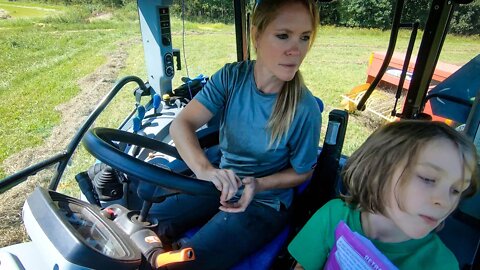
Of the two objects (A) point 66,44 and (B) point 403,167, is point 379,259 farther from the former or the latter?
(A) point 66,44

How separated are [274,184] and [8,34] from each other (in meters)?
9.17

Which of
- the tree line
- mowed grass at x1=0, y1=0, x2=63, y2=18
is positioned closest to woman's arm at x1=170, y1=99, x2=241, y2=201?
the tree line

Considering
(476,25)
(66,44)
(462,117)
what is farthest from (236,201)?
(66,44)

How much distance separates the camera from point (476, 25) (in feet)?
6.23

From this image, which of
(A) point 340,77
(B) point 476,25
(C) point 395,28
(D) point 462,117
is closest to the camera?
(D) point 462,117

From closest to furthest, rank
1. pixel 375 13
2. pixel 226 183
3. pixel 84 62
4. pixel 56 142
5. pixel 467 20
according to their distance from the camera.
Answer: pixel 226 183 → pixel 467 20 → pixel 375 13 → pixel 56 142 → pixel 84 62

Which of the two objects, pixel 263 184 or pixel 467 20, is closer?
pixel 263 184

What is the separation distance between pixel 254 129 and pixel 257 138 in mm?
35

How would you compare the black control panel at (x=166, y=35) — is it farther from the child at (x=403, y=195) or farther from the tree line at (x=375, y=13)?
the child at (x=403, y=195)

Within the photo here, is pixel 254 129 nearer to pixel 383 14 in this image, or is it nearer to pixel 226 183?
pixel 226 183

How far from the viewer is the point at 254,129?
138 centimetres

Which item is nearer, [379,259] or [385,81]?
[379,259]

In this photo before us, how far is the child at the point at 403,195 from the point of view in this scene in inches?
33.7

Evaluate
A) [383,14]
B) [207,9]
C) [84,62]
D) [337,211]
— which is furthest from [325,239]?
[84,62]
